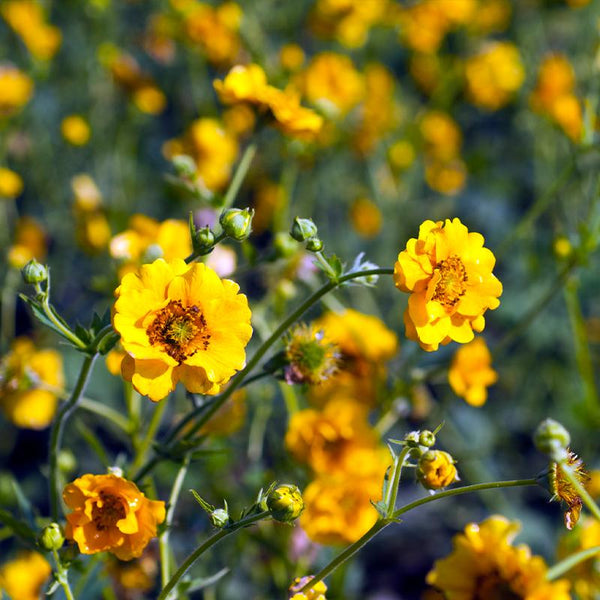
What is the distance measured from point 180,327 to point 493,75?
319 cm

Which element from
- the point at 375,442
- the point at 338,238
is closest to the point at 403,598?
the point at 375,442

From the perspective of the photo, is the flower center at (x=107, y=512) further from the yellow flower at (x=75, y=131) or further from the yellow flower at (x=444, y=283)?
the yellow flower at (x=75, y=131)

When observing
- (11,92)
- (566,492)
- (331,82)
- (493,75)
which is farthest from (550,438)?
(493,75)

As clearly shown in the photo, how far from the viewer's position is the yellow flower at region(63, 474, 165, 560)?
52.7 inches

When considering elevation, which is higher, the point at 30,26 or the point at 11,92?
the point at 30,26

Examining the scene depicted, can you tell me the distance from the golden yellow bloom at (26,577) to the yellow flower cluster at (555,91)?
2.53 m

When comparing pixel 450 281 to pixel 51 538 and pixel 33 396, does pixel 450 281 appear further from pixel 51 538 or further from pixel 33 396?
pixel 33 396

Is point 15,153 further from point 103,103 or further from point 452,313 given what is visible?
point 452,313

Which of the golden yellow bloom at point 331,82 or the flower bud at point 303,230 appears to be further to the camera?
the golden yellow bloom at point 331,82

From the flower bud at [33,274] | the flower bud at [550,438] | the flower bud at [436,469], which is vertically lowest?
the flower bud at [436,469]

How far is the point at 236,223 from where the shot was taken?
1.37m

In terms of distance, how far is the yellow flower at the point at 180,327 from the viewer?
4.17 ft

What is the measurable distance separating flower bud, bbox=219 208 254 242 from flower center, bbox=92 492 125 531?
51 centimetres

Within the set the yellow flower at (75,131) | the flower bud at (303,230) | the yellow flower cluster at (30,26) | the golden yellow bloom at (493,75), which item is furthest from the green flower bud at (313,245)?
the golden yellow bloom at (493,75)
